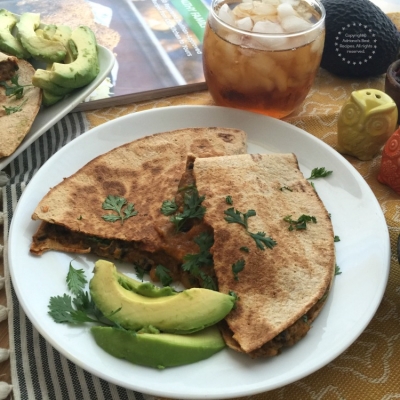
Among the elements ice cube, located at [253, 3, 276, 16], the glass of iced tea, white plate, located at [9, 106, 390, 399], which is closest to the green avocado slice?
white plate, located at [9, 106, 390, 399]

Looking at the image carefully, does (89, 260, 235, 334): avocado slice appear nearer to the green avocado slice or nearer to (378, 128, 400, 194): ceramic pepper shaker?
(378, 128, 400, 194): ceramic pepper shaker

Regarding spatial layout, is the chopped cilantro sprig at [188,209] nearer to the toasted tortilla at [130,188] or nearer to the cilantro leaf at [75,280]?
the toasted tortilla at [130,188]

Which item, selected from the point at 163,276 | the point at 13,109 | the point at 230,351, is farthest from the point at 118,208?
the point at 13,109

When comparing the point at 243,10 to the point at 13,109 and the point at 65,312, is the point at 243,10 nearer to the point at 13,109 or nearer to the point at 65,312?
the point at 13,109

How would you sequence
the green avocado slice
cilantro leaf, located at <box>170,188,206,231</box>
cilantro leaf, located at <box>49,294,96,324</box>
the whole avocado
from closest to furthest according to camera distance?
1. cilantro leaf, located at <box>49,294,96,324</box>
2. cilantro leaf, located at <box>170,188,206,231</box>
3. the green avocado slice
4. the whole avocado

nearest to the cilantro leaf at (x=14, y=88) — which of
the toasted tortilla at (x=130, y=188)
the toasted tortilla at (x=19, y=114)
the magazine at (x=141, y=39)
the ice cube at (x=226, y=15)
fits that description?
the toasted tortilla at (x=19, y=114)

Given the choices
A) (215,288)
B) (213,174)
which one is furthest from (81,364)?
(213,174)

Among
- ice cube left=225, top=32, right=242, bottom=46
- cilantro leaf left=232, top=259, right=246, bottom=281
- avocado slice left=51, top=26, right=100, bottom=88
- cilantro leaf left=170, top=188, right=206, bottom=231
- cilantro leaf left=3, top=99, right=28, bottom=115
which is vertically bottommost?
cilantro leaf left=232, top=259, right=246, bottom=281
